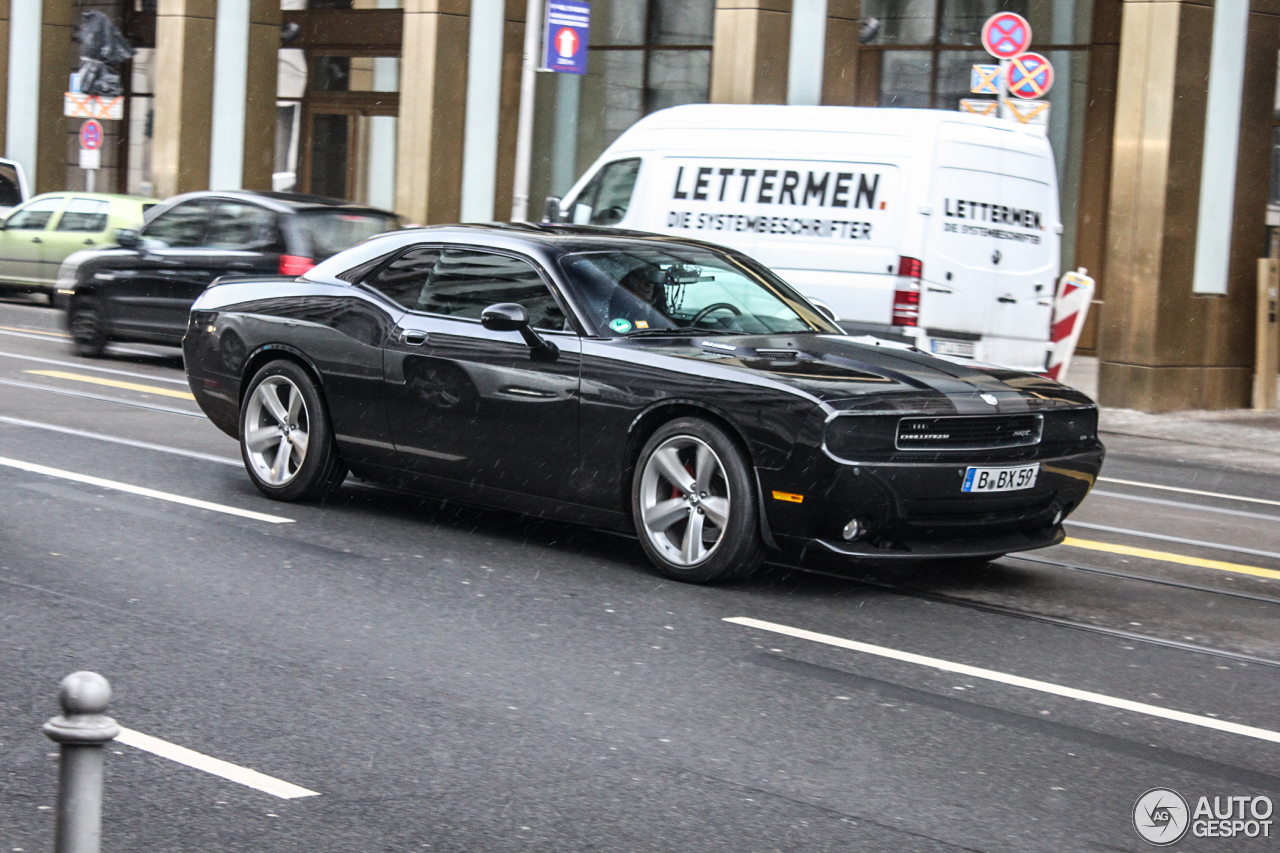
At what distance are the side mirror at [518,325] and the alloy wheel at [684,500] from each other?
75 centimetres

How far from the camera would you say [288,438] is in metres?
8.48

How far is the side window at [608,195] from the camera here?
15.4 meters

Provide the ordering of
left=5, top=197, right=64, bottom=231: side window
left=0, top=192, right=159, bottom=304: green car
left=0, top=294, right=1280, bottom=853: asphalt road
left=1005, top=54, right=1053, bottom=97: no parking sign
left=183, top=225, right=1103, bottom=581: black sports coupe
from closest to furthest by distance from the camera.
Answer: left=0, top=294, right=1280, bottom=853: asphalt road, left=183, top=225, right=1103, bottom=581: black sports coupe, left=1005, top=54, right=1053, bottom=97: no parking sign, left=0, top=192, right=159, bottom=304: green car, left=5, top=197, right=64, bottom=231: side window

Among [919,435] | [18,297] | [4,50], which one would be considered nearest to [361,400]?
[919,435]

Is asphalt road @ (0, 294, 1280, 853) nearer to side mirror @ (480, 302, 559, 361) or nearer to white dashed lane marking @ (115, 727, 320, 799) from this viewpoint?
white dashed lane marking @ (115, 727, 320, 799)

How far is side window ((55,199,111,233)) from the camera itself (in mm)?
20938

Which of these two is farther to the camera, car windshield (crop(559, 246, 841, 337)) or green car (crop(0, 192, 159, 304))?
green car (crop(0, 192, 159, 304))

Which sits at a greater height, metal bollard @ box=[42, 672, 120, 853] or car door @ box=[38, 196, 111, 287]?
car door @ box=[38, 196, 111, 287]

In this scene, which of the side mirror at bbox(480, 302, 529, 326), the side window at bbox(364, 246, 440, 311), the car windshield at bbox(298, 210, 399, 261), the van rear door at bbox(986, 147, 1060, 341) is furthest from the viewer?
the car windshield at bbox(298, 210, 399, 261)

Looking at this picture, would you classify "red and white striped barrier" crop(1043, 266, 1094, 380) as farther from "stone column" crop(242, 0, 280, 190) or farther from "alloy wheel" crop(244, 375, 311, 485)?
"stone column" crop(242, 0, 280, 190)

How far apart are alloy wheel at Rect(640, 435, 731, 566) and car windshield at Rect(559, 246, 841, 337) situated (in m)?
0.71

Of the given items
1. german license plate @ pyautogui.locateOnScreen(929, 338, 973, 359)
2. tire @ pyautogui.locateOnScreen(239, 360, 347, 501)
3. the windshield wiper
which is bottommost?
tire @ pyautogui.locateOnScreen(239, 360, 347, 501)

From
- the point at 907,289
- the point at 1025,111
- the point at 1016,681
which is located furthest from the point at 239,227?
the point at 1016,681

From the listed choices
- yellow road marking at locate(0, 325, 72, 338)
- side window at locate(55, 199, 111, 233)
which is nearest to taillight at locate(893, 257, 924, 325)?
yellow road marking at locate(0, 325, 72, 338)
